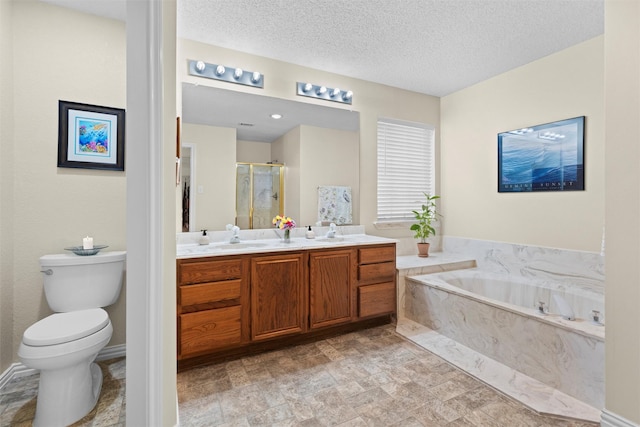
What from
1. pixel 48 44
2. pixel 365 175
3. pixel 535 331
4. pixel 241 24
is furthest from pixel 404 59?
pixel 48 44

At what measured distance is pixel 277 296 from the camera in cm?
239

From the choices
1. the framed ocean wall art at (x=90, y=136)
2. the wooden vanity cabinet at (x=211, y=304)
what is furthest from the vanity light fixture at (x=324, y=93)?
the wooden vanity cabinet at (x=211, y=304)

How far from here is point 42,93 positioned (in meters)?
2.03

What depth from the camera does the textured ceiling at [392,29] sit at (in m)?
2.12

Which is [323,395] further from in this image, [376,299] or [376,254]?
[376,254]

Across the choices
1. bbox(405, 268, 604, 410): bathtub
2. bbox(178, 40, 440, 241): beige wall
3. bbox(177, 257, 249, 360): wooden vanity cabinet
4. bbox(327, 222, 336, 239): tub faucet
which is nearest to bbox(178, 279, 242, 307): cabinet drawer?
bbox(177, 257, 249, 360): wooden vanity cabinet

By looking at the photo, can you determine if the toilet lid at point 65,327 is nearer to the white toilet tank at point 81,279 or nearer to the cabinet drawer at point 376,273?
the white toilet tank at point 81,279

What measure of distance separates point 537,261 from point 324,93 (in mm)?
2712

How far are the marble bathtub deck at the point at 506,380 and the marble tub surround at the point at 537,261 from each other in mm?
1160

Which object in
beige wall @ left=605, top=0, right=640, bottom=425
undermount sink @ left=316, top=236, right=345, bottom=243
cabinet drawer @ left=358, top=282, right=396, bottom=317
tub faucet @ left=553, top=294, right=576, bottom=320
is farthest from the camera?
undermount sink @ left=316, top=236, right=345, bottom=243

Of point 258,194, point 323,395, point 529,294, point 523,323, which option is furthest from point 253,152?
point 529,294

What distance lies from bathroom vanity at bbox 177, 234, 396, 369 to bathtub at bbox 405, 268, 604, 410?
1.41 feet

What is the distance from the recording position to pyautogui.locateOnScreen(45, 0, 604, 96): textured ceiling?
2117mm

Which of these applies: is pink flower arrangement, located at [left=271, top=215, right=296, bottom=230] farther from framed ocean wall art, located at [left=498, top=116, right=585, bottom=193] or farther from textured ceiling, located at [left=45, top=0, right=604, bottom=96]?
framed ocean wall art, located at [left=498, top=116, right=585, bottom=193]
